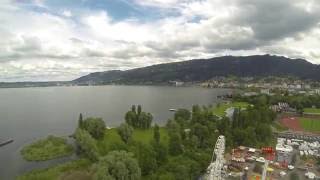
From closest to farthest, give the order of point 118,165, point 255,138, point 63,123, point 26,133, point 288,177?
1. point 118,165
2. point 288,177
3. point 255,138
4. point 26,133
5. point 63,123

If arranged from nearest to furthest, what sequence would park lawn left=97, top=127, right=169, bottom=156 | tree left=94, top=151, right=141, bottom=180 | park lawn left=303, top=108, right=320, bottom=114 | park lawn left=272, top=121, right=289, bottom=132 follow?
tree left=94, top=151, right=141, bottom=180, park lawn left=97, top=127, right=169, bottom=156, park lawn left=272, top=121, right=289, bottom=132, park lawn left=303, top=108, right=320, bottom=114

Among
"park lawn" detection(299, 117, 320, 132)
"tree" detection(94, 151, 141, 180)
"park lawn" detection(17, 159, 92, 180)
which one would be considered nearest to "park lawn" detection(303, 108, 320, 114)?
"park lawn" detection(299, 117, 320, 132)

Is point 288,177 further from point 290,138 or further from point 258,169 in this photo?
point 290,138

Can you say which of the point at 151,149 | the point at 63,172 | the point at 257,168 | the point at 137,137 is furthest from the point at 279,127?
the point at 63,172

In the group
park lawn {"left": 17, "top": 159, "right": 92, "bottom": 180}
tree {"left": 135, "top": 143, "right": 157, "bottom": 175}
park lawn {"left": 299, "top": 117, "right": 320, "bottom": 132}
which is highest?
tree {"left": 135, "top": 143, "right": 157, "bottom": 175}

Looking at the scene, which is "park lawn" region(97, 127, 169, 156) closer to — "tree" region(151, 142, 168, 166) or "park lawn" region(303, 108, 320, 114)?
"tree" region(151, 142, 168, 166)

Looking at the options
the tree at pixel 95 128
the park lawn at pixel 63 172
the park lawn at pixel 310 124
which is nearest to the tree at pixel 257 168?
the park lawn at pixel 63 172

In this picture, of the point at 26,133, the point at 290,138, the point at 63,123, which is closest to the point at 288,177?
the point at 290,138
